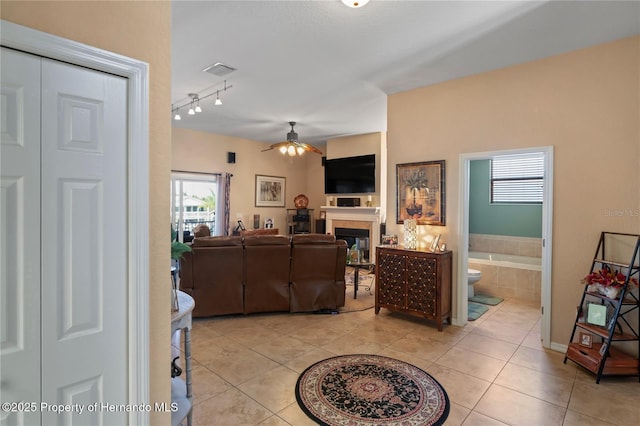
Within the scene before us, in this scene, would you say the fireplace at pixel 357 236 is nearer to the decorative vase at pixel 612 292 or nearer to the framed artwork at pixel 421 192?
the framed artwork at pixel 421 192

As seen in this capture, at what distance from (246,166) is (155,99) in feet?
20.4

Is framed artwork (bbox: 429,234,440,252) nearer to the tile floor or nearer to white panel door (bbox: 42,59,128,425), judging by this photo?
the tile floor

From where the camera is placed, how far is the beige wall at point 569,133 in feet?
9.08

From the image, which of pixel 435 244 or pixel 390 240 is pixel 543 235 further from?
pixel 390 240

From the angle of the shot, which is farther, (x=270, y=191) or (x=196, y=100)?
(x=270, y=191)

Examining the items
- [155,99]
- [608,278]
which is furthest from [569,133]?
[155,99]

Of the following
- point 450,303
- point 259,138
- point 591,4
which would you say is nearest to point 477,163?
point 450,303

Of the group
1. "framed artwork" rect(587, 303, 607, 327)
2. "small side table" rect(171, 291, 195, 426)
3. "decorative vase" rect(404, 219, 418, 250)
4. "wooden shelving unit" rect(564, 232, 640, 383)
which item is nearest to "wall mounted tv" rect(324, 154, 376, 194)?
"decorative vase" rect(404, 219, 418, 250)

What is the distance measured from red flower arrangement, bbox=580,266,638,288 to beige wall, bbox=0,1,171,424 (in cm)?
331

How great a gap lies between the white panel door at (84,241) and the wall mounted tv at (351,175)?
5773 mm

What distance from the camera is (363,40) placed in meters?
2.86

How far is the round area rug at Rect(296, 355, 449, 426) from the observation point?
207cm

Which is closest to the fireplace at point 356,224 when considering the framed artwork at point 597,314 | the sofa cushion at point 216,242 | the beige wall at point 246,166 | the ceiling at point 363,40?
the beige wall at point 246,166

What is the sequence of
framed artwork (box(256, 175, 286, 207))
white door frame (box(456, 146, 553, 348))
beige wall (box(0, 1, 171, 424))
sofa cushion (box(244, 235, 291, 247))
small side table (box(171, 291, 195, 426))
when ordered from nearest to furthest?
beige wall (box(0, 1, 171, 424)), small side table (box(171, 291, 195, 426)), white door frame (box(456, 146, 553, 348)), sofa cushion (box(244, 235, 291, 247)), framed artwork (box(256, 175, 286, 207))
